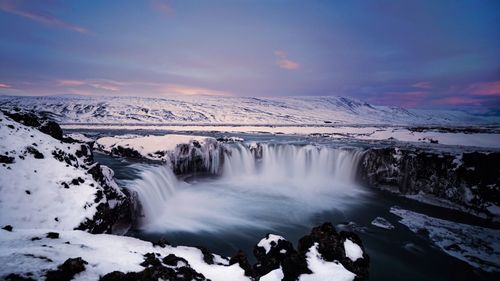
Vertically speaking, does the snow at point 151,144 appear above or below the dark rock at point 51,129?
below

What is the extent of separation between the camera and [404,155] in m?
20.7

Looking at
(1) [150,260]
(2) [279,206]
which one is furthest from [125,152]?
(1) [150,260]

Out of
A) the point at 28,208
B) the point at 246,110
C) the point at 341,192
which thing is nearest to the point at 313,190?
the point at 341,192

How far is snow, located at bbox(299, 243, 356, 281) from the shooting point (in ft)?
14.8

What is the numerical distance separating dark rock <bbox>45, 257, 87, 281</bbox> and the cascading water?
950cm

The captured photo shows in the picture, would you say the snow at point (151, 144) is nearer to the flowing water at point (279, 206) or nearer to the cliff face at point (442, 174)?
the flowing water at point (279, 206)

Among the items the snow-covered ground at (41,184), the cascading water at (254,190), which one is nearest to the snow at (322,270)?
the snow-covered ground at (41,184)

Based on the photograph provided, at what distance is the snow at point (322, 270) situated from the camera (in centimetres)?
450

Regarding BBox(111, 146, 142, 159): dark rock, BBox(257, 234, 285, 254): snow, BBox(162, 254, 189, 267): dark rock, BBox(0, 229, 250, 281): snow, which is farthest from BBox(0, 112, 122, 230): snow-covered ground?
BBox(111, 146, 142, 159): dark rock

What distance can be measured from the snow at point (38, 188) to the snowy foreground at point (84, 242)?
21 millimetres

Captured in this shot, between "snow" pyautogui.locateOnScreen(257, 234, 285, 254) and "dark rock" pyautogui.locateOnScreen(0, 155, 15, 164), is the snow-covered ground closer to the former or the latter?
"dark rock" pyautogui.locateOnScreen(0, 155, 15, 164)

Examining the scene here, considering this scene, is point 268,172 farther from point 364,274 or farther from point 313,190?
point 364,274

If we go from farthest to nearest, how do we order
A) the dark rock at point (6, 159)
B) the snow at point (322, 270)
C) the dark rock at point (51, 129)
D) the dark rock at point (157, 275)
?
the dark rock at point (51, 129) → the dark rock at point (6, 159) → the snow at point (322, 270) → the dark rock at point (157, 275)

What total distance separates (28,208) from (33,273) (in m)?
5.11
